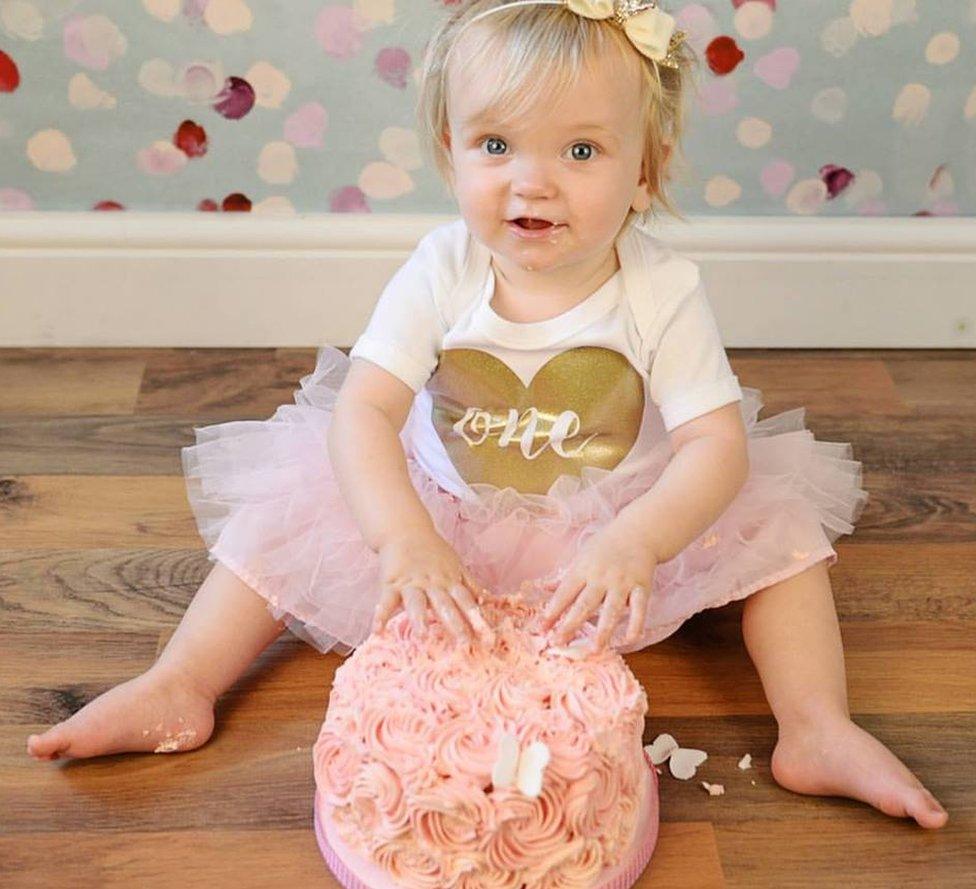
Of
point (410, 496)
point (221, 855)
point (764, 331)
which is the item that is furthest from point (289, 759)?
point (764, 331)

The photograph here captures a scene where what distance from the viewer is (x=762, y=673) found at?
1197 mm

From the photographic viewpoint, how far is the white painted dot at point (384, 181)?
1657 mm

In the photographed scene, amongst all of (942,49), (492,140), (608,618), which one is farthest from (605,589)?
(942,49)

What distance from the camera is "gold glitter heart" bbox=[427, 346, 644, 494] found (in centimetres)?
121

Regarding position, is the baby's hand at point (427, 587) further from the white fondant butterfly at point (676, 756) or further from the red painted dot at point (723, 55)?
the red painted dot at point (723, 55)

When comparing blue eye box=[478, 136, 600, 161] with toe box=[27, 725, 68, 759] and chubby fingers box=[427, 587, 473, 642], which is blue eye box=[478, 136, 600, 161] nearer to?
chubby fingers box=[427, 587, 473, 642]

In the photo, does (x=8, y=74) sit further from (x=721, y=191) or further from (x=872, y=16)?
(x=872, y=16)

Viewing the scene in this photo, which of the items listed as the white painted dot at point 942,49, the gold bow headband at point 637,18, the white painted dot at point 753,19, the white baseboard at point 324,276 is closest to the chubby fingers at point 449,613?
the gold bow headband at point 637,18

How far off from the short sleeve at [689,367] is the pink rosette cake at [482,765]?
248 mm

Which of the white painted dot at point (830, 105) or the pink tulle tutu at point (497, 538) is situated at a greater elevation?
the white painted dot at point (830, 105)

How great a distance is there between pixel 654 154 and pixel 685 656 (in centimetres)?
45

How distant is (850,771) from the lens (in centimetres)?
111

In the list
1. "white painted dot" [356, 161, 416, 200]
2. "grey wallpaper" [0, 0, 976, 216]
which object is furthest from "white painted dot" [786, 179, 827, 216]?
"white painted dot" [356, 161, 416, 200]

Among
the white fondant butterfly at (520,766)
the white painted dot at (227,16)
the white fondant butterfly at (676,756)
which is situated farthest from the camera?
the white painted dot at (227,16)
